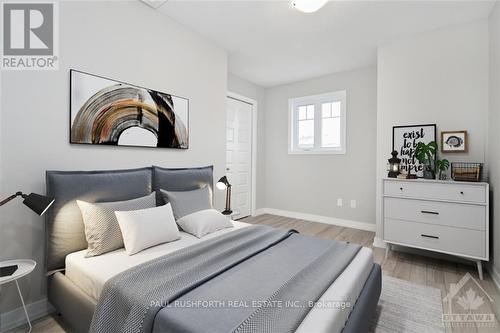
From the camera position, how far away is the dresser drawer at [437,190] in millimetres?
2396

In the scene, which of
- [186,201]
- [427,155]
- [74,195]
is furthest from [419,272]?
[74,195]

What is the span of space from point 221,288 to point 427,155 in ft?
9.06

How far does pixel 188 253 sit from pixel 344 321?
991 mm

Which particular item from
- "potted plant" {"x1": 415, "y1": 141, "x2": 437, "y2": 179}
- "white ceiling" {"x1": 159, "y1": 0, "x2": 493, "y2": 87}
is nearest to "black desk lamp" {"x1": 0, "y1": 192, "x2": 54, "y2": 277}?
"white ceiling" {"x1": 159, "y1": 0, "x2": 493, "y2": 87}

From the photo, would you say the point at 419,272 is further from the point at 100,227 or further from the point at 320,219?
the point at 100,227

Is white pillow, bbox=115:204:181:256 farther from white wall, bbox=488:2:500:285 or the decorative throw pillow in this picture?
white wall, bbox=488:2:500:285

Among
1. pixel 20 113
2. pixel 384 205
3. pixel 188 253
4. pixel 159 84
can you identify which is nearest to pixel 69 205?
pixel 20 113

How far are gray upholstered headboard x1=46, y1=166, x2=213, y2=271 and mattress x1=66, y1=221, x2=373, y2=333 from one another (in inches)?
4.8

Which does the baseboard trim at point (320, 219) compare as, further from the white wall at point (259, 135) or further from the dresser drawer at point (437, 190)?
the dresser drawer at point (437, 190)

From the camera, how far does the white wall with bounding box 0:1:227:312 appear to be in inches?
68.3

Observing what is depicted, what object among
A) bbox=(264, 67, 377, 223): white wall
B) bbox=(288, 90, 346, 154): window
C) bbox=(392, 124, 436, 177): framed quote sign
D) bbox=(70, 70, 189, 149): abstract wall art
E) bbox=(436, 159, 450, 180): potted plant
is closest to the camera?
bbox=(70, 70, 189, 149): abstract wall art

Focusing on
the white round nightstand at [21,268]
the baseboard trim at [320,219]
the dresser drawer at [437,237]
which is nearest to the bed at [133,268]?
the white round nightstand at [21,268]

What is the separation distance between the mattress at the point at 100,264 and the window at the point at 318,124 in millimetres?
3358

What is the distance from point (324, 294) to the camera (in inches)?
50.6
